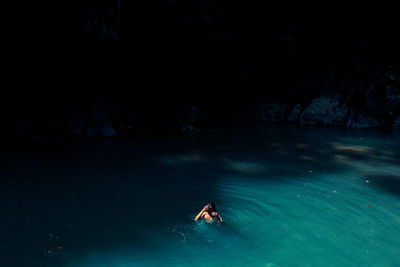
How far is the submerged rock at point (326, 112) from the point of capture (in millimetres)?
15672

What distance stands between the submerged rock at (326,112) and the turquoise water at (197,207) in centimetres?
685

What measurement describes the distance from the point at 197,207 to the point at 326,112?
527 inches

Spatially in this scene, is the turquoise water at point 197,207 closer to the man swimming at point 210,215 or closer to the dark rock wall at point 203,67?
the man swimming at point 210,215

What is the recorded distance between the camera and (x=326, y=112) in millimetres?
15898

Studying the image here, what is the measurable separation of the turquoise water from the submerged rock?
270 inches

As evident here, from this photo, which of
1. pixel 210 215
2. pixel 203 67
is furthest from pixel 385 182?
pixel 203 67

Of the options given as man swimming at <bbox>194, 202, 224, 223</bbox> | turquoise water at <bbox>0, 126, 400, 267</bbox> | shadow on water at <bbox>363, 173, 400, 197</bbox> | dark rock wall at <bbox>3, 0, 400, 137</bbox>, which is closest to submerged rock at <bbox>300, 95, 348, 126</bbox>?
dark rock wall at <bbox>3, 0, 400, 137</bbox>

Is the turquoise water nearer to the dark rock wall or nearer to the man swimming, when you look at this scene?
the man swimming

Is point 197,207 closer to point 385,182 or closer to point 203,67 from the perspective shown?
point 385,182

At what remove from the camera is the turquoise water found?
3.38m

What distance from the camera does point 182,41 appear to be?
12.5 metres

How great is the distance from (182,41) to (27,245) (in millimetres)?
10592

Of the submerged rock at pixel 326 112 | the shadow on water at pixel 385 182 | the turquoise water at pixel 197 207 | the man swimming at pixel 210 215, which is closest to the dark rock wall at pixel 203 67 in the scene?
the submerged rock at pixel 326 112

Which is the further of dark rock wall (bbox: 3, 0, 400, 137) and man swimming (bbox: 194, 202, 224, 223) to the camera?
dark rock wall (bbox: 3, 0, 400, 137)
